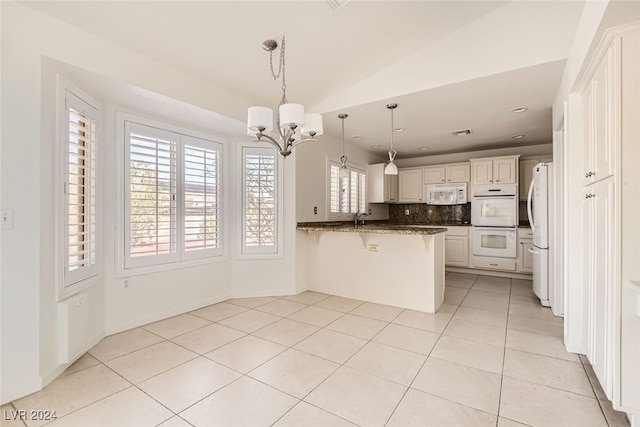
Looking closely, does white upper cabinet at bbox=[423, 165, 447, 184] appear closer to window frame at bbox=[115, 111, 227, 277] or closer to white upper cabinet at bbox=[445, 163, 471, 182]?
white upper cabinet at bbox=[445, 163, 471, 182]

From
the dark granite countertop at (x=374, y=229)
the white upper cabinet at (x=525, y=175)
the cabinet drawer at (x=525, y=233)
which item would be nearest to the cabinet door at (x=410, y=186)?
the white upper cabinet at (x=525, y=175)

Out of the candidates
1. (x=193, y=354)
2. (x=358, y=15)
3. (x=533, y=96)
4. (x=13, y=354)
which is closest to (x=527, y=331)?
(x=533, y=96)

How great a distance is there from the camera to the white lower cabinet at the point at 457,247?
5.52 meters

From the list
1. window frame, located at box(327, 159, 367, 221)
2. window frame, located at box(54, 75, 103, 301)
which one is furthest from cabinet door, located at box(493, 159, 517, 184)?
window frame, located at box(54, 75, 103, 301)

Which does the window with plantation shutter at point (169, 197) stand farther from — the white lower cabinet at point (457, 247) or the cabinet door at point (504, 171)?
the cabinet door at point (504, 171)

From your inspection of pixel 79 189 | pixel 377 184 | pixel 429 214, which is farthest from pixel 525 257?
pixel 79 189

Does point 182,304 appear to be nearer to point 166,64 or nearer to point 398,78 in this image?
point 166,64

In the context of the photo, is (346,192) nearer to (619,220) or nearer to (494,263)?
(494,263)

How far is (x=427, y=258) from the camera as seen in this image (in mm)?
3453

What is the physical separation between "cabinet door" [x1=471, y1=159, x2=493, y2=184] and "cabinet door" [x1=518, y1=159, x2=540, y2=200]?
0.60 metres

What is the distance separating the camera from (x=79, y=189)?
2445 mm

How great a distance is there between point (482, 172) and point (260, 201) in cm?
418

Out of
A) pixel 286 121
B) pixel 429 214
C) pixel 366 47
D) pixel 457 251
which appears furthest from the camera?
pixel 429 214

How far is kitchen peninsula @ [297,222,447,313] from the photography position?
11.3 ft
